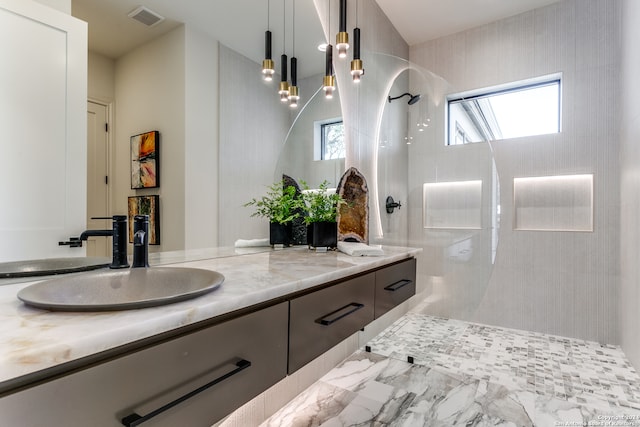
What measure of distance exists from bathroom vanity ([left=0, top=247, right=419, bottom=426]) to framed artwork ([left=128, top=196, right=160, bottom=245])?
1.15 feet

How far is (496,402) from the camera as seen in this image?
198 cm

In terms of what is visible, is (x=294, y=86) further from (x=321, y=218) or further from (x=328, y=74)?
(x=321, y=218)

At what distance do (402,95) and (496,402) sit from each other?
243 cm

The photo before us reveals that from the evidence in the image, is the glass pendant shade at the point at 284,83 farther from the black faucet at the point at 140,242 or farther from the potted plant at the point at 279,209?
the black faucet at the point at 140,242

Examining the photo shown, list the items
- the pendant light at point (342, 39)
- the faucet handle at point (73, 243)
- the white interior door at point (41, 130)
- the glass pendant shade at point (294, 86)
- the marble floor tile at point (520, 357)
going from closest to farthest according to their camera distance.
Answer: the white interior door at point (41, 130), the faucet handle at point (73, 243), the glass pendant shade at point (294, 86), the pendant light at point (342, 39), the marble floor tile at point (520, 357)

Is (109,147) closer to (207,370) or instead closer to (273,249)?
(207,370)

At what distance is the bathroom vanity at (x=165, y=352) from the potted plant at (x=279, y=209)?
65 centimetres

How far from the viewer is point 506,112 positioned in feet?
10.6

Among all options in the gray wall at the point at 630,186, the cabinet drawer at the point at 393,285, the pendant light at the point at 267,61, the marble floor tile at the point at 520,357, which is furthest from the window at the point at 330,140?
the gray wall at the point at 630,186

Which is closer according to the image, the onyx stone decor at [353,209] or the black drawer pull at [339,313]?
the black drawer pull at [339,313]

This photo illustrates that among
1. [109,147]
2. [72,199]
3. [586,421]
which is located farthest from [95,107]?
[586,421]

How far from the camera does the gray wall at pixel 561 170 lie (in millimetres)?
2764

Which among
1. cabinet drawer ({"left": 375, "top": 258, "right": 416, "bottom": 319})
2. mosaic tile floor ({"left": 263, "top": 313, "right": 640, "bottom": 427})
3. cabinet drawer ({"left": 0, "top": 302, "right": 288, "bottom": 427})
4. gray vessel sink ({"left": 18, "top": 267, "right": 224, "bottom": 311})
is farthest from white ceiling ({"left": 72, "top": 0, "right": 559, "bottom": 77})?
mosaic tile floor ({"left": 263, "top": 313, "right": 640, "bottom": 427})

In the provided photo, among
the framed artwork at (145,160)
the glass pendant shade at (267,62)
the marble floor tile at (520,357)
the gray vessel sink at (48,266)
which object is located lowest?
the marble floor tile at (520,357)
